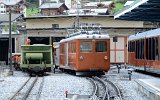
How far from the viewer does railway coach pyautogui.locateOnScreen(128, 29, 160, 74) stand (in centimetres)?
2730

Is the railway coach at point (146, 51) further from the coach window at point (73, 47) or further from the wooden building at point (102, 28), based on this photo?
the wooden building at point (102, 28)

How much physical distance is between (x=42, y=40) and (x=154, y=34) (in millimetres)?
36772

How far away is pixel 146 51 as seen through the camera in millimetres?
30453

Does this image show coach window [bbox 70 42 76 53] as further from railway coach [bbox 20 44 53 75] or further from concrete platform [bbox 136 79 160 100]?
concrete platform [bbox 136 79 160 100]

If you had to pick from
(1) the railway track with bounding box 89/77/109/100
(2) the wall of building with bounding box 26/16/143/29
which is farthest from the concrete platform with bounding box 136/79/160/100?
(2) the wall of building with bounding box 26/16/143/29

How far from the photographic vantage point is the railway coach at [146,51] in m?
27.3

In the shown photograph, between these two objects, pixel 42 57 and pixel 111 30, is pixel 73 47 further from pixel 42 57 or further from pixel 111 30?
pixel 111 30

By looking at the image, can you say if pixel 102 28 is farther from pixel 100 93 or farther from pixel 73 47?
pixel 100 93

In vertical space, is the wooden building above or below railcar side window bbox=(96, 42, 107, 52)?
above

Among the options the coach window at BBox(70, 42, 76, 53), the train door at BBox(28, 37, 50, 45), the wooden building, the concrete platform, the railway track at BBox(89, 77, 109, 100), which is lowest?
the railway track at BBox(89, 77, 109, 100)

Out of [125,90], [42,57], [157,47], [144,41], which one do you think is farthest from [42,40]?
[125,90]

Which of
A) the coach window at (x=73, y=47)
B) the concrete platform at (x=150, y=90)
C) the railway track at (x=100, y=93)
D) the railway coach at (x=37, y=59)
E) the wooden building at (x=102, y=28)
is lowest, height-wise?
the railway track at (x=100, y=93)

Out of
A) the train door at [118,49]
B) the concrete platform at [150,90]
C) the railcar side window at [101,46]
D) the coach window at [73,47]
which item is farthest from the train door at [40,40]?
the concrete platform at [150,90]

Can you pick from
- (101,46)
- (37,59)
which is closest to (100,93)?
(101,46)
